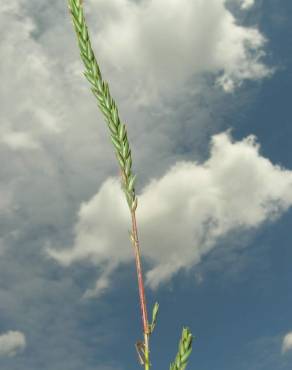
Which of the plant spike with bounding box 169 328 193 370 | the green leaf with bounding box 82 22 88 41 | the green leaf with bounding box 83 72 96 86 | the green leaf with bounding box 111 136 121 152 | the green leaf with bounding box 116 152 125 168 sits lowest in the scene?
the plant spike with bounding box 169 328 193 370

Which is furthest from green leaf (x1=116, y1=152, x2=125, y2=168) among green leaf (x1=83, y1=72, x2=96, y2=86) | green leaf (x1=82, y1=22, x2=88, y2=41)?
green leaf (x1=82, y1=22, x2=88, y2=41)

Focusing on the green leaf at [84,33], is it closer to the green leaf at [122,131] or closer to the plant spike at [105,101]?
the plant spike at [105,101]

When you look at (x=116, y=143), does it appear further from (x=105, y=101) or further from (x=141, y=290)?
(x=141, y=290)

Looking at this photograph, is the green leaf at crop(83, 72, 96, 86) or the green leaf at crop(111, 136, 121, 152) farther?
the green leaf at crop(83, 72, 96, 86)

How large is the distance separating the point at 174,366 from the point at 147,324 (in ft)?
1.34

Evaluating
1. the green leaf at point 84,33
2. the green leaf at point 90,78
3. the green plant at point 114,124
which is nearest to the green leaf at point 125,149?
the green plant at point 114,124

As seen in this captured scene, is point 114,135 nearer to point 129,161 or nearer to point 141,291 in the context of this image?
point 129,161

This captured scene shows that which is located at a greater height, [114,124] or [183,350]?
[114,124]

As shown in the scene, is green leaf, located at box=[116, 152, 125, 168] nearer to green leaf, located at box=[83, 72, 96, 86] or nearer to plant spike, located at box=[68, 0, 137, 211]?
plant spike, located at box=[68, 0, 137, 211]

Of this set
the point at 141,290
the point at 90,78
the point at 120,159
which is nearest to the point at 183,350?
the point at 141,290

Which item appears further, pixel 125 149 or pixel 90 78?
pixel 90 78

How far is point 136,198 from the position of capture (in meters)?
3.07

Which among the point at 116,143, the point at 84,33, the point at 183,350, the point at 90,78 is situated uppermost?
the point at 84,33

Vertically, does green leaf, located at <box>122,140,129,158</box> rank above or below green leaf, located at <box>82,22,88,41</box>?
below
